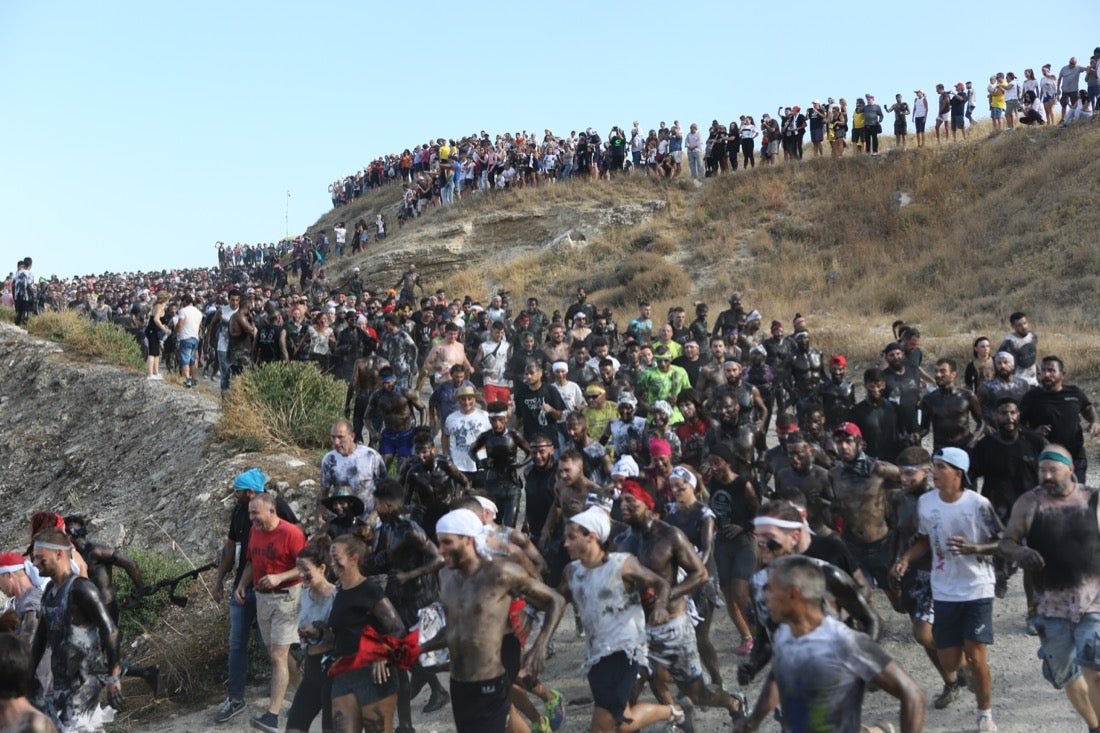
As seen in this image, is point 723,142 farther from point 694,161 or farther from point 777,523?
point 777,523

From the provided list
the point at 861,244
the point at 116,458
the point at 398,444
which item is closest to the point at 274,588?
the point at 398,444

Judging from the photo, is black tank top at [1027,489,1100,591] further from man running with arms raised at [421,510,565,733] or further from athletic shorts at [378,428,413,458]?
athletic shorts at [378,428,413,458]

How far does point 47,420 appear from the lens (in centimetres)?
2083

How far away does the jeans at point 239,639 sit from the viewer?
26.6 ft

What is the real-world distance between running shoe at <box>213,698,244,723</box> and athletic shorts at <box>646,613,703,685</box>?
147 inches

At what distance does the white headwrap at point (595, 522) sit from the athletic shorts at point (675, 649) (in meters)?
0.66

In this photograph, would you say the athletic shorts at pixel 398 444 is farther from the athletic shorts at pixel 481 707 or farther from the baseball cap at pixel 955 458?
the baseball cap at pixel 955 458

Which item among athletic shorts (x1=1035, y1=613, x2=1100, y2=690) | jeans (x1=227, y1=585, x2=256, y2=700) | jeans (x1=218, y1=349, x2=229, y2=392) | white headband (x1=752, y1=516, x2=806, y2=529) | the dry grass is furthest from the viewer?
the dry grass

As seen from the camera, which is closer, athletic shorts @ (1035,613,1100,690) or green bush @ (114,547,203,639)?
athletic shorts @ (1035,613,1100,690)

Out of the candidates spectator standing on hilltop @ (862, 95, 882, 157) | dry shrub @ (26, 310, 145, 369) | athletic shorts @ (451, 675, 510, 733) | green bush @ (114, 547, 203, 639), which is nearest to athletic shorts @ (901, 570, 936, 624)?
athletic shorts @ (451, 675, 510, 733)

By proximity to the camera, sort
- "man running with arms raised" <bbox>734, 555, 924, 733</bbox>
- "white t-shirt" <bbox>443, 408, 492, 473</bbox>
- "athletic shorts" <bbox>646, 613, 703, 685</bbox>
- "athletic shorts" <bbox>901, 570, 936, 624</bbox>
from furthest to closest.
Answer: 1. "white t-shirt" <bbox>443, 408, 492, 473</bbox>
2. "athletic shorts" <bbox>901, 570, 936, 624</bbox>
3. "athletic shorts" <bbox>646, 613, 703, 685</bbox>
4. "man running with arms raised" <bbox>734, 555, 924, 733</bbox>

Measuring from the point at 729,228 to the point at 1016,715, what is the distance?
1039 inches

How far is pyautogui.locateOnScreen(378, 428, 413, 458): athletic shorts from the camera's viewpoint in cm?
1052

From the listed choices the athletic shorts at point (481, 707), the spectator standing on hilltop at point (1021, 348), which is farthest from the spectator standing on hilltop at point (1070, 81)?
the athletic shorts at point (481, 707)
